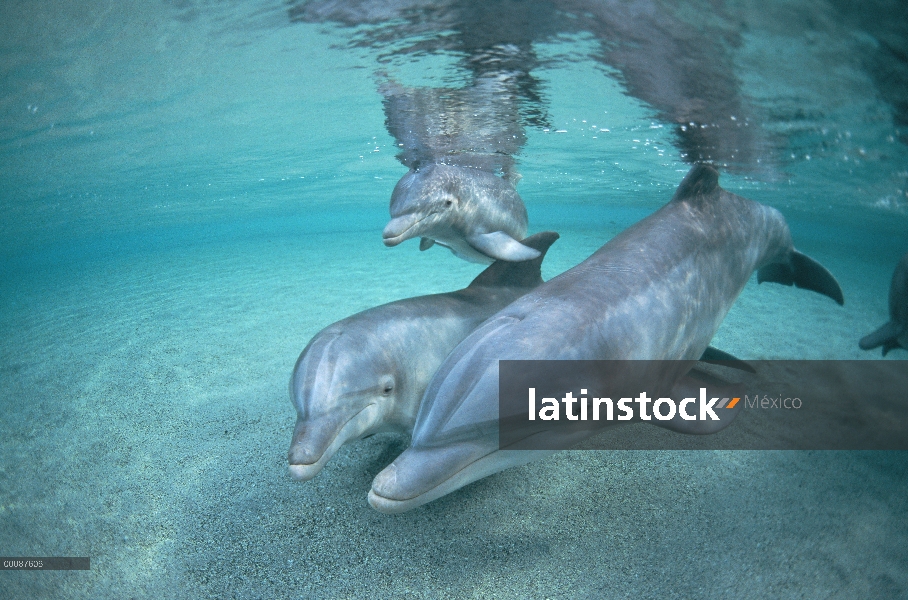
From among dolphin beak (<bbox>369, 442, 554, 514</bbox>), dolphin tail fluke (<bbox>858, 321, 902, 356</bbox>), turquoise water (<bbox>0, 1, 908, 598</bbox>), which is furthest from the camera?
dolphin tail fluke (<bbox>858, 321, 902, 356</bbox>)

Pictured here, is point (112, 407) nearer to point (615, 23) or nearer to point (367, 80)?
point (367, 80)

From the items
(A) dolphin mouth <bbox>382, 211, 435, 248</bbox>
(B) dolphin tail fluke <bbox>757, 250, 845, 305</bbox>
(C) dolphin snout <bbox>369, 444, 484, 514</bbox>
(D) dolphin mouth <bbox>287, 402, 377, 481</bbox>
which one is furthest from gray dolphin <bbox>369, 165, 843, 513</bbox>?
(A) dolphin mouth <bbox>382, 211, 435, 248</bbox>

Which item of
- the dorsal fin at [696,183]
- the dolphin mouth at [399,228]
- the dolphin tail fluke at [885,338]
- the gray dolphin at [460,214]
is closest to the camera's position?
the dorsal fin at [696,183]

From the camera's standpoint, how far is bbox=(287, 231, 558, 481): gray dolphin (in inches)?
127

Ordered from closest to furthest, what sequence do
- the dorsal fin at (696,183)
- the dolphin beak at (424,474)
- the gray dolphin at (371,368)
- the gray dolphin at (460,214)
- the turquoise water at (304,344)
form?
the dolphin beak at (424,474), the gray dolphin at (371,368), the turquoise water at (304,344), the dorsal fin at (696,183), the gray dolphin at (460,214)

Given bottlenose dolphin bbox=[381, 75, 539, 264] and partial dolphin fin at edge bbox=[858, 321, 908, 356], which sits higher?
bottlenose dolphin bbox=[381, 75, 539, 264]

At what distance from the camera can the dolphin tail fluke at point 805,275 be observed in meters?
5.76

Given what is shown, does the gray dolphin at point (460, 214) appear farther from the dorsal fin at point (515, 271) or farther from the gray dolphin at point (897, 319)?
the gray dolphin at point (897, 319)

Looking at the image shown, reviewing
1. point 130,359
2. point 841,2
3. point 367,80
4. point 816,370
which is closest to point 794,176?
point 816,370

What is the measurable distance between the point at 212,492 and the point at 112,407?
10.8ft

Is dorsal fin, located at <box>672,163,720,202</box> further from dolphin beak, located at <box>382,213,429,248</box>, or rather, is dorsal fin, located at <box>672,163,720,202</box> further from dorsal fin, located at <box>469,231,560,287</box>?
dolphin beak, located at <box>382,213,429,248</box>

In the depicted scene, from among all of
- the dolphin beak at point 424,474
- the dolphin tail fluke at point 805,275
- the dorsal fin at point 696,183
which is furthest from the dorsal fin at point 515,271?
the dolphin tail fluke at point 805,275

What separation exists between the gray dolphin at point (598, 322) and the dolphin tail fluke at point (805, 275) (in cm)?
141

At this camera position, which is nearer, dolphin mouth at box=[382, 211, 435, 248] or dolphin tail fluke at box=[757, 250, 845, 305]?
dolphin mouth at box=[382, 211, 435, 248]
